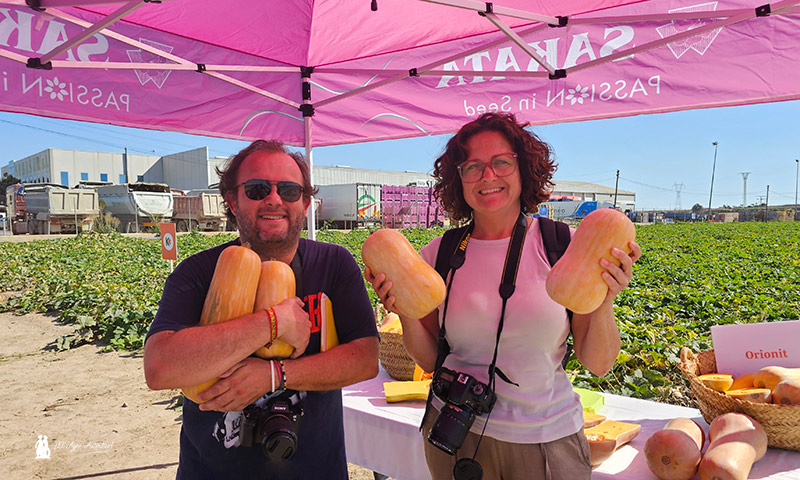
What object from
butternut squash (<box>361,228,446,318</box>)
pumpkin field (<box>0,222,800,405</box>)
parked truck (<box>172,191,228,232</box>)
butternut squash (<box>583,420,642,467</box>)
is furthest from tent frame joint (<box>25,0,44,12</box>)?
parked truck (<box>172,191,228,232</box>)

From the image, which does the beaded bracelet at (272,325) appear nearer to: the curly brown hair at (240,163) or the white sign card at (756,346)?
the curly brown hair at (240,163)

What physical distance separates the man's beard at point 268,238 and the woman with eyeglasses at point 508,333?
399mm

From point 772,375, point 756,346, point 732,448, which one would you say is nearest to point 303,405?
point 732,448

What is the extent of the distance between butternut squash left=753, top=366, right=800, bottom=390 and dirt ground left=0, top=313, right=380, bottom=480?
275cm

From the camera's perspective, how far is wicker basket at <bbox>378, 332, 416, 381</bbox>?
108 inches

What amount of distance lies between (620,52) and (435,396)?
91.6 inches

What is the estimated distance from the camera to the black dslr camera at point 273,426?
1.40 meters

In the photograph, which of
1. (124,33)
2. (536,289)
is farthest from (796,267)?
(124,33)

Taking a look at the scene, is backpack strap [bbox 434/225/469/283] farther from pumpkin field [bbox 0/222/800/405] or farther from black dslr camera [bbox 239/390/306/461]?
pumpkin field [bbox 0/222/800/405]

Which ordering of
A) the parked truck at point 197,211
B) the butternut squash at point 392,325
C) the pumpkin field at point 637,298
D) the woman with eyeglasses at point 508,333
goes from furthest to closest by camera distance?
the parked truck at point 197,211
the pumpkin field at point 637,298
the butternut squash at point 392,325
the woman with eyeglasses at point 508,333

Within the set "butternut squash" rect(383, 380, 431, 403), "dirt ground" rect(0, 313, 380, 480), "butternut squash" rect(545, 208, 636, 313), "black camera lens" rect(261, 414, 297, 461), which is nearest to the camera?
"black camera lens" rect(261, 414, 297, 461)

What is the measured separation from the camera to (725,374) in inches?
86.0

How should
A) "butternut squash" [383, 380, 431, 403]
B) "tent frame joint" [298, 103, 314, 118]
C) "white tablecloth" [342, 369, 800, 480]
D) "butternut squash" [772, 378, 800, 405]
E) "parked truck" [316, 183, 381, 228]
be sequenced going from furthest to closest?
"parked truck" [316, 183, 381, 228]
"tent frame joint" [298, 103, 314, 118]
"butternut squash" [383, 380, 431, 403]
"white tablecloth" [342, 369, 800, 480]
"butternut squash" [772, 378, 800, 405]

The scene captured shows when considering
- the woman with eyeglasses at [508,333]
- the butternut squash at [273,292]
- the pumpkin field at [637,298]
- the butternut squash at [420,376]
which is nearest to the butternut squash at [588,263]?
the woman with eyeglasses at [508,333]
